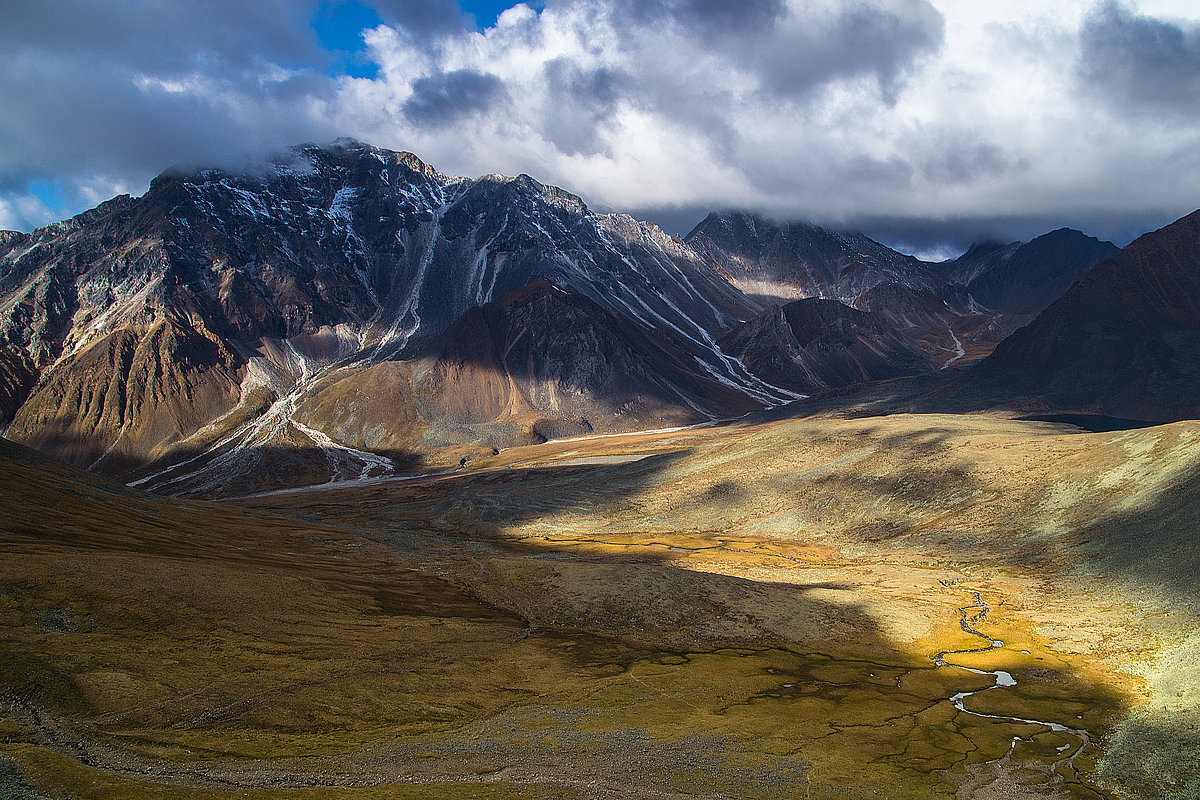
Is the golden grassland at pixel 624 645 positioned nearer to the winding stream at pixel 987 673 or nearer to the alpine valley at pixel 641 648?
the alpine valley at pixel 641 648

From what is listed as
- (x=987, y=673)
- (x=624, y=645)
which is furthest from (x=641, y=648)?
(x=987, y=673)

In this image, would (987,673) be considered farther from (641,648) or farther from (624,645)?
(624,645)

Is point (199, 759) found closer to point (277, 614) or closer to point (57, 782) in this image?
point (57, 782)

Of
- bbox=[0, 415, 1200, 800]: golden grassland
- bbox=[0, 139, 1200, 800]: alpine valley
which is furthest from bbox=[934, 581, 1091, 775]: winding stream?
bbox=[0, 415, 1200, 800]: golden grassland

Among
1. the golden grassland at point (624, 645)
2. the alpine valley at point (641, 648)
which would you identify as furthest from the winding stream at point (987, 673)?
the golden grassland at point (624, 645)

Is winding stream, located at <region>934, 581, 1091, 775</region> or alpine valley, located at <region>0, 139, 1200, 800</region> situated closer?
alpine valley, located at <region>0, 139, 1200, 800</region>

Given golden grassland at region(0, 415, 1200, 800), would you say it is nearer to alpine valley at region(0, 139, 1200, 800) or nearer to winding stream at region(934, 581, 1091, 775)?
alpine valley at region(0, 139, 1200, 800)
